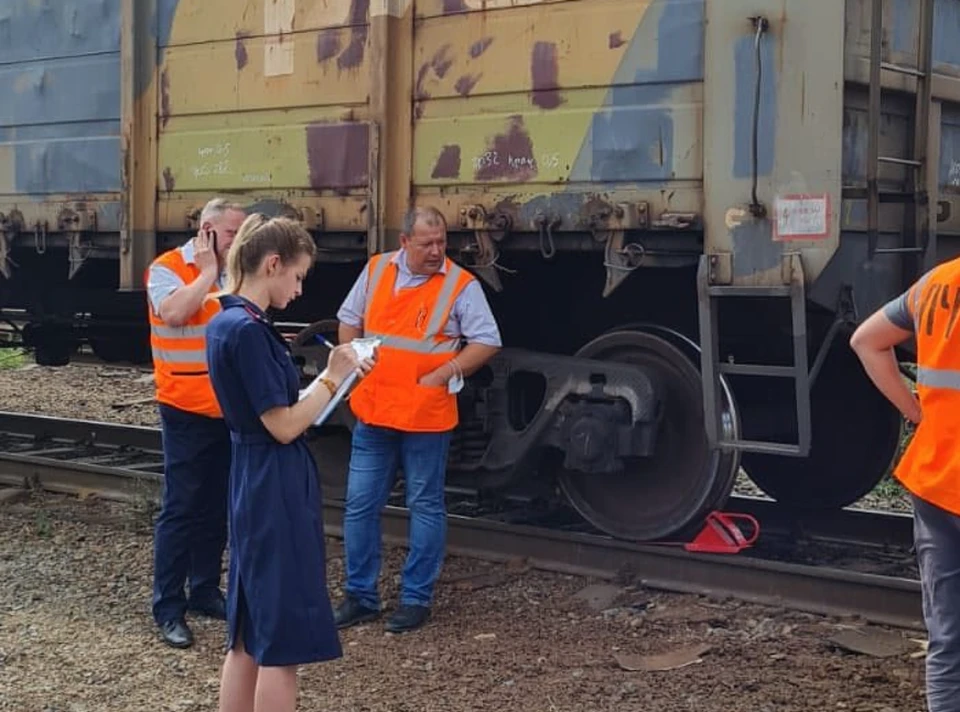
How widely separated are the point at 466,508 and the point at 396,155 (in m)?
2.04

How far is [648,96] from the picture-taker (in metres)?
6.17

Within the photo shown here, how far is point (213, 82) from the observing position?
7707mm

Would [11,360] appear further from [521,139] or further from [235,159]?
[521,139]

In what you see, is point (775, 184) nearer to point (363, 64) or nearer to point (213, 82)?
point (363, 64)

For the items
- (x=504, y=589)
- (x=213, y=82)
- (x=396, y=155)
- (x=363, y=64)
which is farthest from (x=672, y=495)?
(x=213, y=82)

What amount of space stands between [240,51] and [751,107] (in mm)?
2920

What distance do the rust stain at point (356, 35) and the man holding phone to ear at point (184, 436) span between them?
1523mm

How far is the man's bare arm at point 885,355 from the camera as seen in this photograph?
3951mm

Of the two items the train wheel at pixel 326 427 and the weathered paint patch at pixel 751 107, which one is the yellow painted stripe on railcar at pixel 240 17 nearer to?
the train wheel at pixel 326 427

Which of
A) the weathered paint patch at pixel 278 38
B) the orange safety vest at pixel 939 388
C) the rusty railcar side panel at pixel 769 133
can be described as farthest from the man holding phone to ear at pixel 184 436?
the orange safety vest at pixel 939 388

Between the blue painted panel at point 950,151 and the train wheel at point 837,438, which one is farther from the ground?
the blue painted panel at point 950,151

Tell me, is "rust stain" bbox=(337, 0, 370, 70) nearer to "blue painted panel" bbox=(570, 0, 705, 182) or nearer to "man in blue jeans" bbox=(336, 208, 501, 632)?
"man in blue jeans" bbox=(336, 208, 501, 632)

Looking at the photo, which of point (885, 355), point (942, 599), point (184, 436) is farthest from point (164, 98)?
point (942, 599)

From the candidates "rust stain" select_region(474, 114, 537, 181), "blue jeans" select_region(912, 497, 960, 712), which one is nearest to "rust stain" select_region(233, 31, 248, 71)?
"rust stain" select_region(474, 114, 537, 181)
